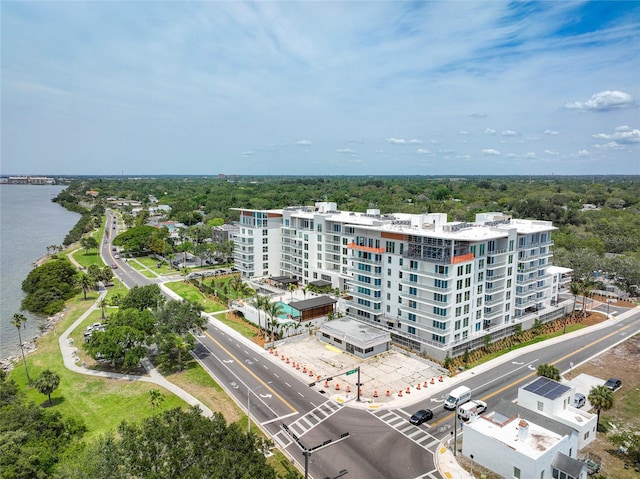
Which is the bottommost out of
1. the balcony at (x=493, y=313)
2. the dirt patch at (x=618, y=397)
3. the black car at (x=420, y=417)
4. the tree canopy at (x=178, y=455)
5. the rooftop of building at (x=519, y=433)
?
the dirt patch at (x=618, y=397)

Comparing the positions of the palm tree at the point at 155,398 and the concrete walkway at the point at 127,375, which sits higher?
the palm tree at the point at 155,398

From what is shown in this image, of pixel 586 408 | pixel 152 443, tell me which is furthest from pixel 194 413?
pixel 586 408

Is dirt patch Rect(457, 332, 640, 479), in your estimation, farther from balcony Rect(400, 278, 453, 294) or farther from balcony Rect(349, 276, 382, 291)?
balcony Rect(349, 276, 382, 291)

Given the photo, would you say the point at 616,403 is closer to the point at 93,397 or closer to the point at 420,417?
the point at 420,417

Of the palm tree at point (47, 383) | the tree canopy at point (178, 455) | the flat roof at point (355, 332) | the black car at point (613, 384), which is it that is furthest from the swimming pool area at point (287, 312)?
the black car at point (613, 384)

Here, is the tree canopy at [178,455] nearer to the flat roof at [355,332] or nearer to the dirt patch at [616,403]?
the dirt patch at [616,403]

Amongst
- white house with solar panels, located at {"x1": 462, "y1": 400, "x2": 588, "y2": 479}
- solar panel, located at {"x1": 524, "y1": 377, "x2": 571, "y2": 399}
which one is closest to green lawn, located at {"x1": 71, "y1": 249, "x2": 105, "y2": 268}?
white house with solar panels, located at {"x1": 462, "y1": 400, "x2": 588, "y2": 479}

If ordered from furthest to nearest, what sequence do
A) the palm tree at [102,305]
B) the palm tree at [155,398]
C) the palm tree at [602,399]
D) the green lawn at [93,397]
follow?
the palm tree at [102,305]
the green lawn at [93,397]
the palm tree at [155,398]
the palm tree at [602,399]
